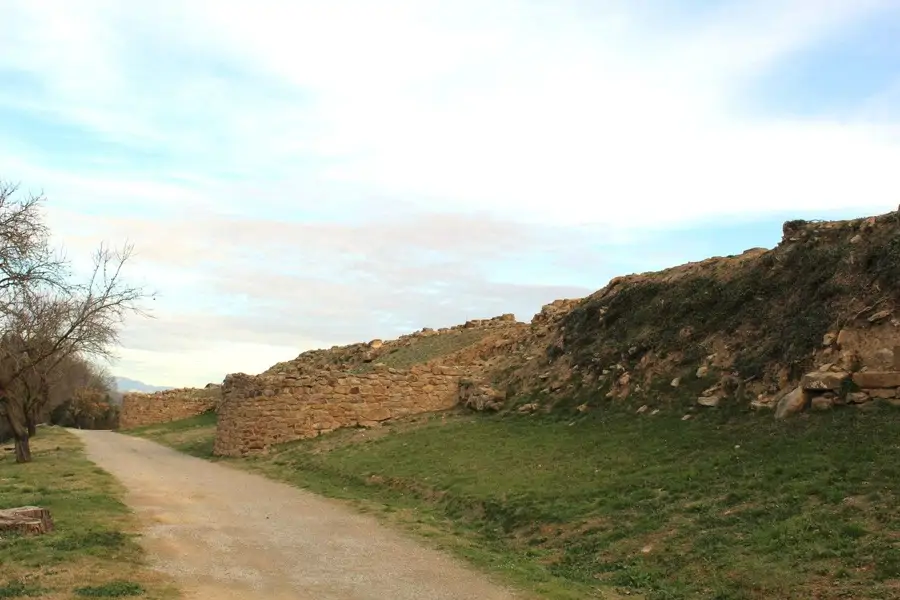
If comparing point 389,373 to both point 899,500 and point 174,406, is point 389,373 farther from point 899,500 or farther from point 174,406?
point 174,406

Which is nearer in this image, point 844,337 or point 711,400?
point 844,337

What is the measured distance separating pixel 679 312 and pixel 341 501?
367 inches

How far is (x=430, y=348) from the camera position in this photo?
31.6 m

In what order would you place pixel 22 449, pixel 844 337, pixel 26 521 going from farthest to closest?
pixel 22 449 < pixel 844 337 < pixel 26 521

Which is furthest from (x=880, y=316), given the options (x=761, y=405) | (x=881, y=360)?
(x=761, y=405)

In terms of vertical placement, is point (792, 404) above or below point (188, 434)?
above

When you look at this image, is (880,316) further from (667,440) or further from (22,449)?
(22,449)

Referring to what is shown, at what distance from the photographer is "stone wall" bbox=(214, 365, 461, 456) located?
23641 millimetres

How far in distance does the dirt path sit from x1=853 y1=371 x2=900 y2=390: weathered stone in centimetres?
712

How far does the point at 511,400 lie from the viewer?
69.3 ft

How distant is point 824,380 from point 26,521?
11.9 m

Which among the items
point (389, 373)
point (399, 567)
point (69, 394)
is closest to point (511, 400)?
point (389, 373)

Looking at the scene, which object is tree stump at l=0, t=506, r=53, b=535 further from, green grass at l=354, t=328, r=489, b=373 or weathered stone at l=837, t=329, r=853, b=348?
green grass at l=354, t=328, r=489, b=373

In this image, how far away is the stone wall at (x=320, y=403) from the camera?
23641mm
